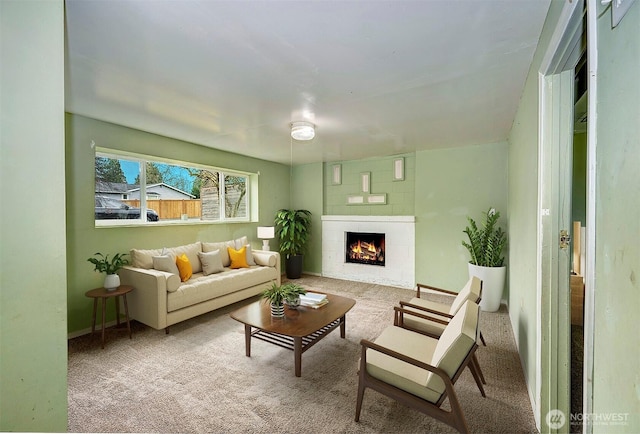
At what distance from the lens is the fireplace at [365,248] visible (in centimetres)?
508

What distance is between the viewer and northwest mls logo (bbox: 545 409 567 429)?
4.75ft

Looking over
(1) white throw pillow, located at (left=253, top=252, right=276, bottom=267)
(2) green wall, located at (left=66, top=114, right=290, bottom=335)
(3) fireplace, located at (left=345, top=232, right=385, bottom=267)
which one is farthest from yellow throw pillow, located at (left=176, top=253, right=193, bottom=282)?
(3) fireplace, located at (left=345, top=232, right=385, bottom=267)

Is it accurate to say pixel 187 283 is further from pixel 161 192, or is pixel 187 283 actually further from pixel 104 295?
pixel 161 192

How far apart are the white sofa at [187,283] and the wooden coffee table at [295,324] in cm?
83

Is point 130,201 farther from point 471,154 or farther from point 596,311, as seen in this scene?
point 471,154

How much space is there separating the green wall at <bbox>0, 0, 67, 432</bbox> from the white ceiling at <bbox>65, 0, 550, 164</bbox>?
584 mm

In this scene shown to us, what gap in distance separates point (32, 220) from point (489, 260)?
4325 mm

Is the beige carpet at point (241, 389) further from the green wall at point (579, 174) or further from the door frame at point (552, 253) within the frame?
the green wall at point (579, 174)

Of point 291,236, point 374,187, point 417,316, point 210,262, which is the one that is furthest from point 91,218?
point 374,187

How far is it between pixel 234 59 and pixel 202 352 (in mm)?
2506

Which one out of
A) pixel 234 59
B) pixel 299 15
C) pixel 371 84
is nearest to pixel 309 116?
pixel 371 84

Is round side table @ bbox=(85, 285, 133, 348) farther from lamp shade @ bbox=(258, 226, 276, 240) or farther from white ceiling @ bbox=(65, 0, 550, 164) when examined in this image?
lamp shade @ bbox=(258, 226, 276, 240)

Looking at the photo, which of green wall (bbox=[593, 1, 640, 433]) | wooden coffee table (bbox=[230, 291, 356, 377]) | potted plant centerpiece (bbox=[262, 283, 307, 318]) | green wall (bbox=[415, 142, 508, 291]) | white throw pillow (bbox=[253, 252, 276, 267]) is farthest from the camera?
white throw pillow (bbox=[253, 252, 276, 267])

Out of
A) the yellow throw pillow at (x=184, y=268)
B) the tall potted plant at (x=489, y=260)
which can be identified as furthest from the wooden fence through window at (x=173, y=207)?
the tall potted plant at (x=489, y=260)
